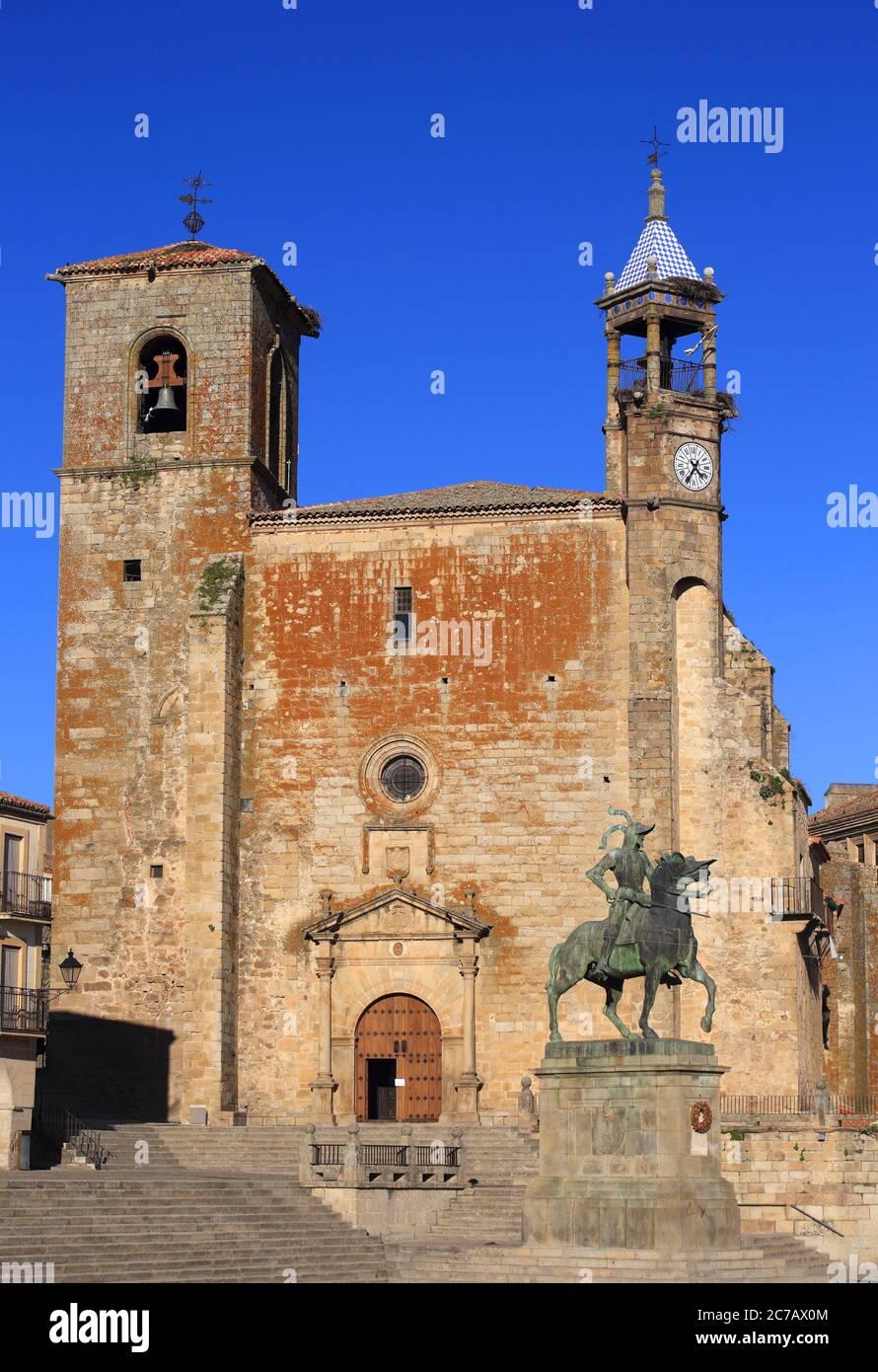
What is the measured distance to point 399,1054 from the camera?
3688 centimetres

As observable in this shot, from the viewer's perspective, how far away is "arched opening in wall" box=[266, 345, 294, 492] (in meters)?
41.0

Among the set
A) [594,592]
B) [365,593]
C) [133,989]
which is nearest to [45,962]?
[133,989]

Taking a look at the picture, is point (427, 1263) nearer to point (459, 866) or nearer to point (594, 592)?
point (459, 866)

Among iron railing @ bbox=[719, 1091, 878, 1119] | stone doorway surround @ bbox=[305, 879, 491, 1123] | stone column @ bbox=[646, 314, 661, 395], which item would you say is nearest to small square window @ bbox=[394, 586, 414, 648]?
stone doorway surround @ bbox=[305, 879, 491, 1123]

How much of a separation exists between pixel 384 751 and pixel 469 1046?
5.19m

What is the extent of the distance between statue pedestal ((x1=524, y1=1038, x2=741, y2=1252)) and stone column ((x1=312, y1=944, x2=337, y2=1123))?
33.8 ft

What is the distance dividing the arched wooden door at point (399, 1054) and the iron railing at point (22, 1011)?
18.4ft

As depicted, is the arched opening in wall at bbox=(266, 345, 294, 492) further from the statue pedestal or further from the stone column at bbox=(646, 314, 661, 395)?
the statue pedestal

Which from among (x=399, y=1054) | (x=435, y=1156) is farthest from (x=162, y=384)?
(x=435, y=1156)

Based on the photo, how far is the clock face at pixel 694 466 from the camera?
37.7m

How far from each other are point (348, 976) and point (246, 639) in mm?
6200

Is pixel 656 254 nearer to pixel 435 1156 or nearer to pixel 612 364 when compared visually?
pixel 612 364

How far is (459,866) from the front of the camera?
1453 inches

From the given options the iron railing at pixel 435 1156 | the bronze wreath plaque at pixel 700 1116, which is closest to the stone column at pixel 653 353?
the iron railing at pixel 435 1156
